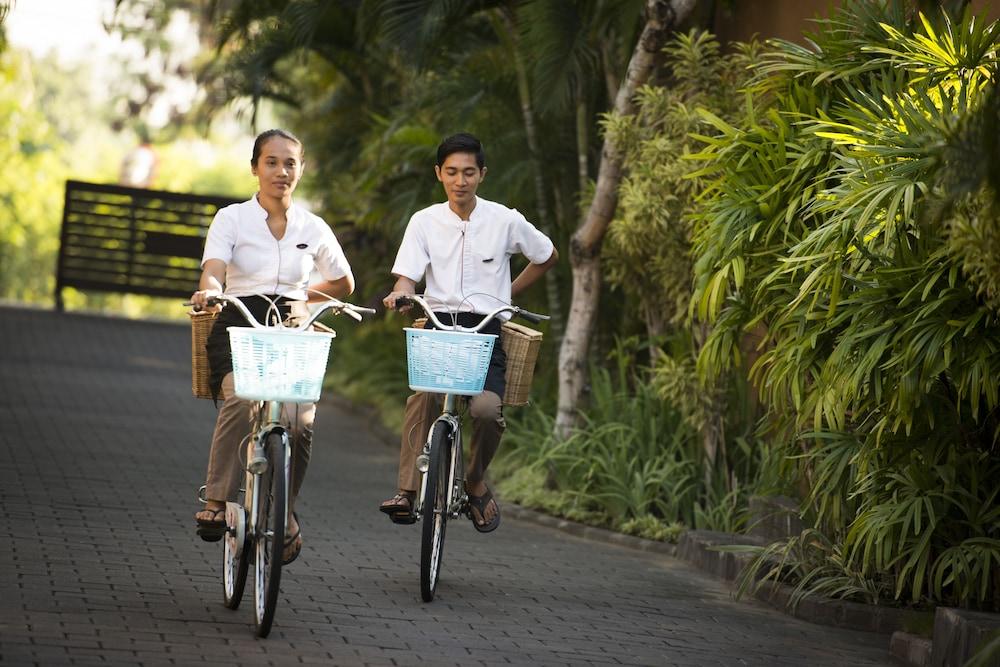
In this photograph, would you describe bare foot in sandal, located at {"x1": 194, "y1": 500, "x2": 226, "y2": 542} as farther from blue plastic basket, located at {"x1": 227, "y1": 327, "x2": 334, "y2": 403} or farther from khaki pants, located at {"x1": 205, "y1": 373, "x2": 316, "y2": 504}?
blue plastic basket, located at {"x1": 227, "y1": 327, "x2": 334, "y2": 403}

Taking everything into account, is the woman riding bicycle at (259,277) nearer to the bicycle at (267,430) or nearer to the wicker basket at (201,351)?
the wicker basket at (201,351)

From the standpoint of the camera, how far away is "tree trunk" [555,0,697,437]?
36.3ft

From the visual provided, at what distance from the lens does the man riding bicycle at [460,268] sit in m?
8.02

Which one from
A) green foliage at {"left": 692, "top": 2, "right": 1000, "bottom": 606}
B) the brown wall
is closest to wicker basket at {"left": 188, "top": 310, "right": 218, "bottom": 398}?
green foliage at {"left": 692, "top": 2, "right": 1000, "bottom": 606}

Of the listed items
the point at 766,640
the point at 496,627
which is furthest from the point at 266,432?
the point at 766,640

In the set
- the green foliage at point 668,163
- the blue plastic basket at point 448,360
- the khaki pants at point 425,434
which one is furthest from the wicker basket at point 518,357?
the green foliage at point 668,163

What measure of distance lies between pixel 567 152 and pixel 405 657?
807 centimetres

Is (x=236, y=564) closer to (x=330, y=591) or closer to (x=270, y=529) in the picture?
(x=270, y=529)

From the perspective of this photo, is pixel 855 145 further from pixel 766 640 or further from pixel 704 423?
pixel 704 423

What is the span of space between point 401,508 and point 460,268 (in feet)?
4.04

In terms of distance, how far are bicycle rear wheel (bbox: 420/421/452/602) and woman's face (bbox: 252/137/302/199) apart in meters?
1.36

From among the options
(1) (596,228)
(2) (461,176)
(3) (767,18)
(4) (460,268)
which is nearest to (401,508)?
(4) (460,268)

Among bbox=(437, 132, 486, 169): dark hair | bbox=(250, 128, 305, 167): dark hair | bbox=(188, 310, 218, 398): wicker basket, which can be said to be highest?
bbox=(437, 132, 486, 169): dark hair

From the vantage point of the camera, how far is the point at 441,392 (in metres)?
7.51
